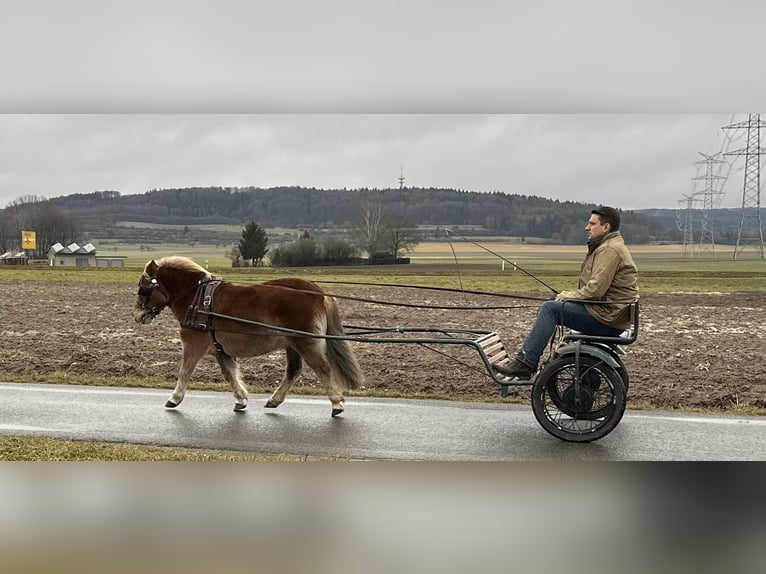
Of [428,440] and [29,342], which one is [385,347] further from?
[29,342]

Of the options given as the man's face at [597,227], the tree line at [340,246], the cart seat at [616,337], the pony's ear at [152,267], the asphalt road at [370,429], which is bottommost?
the asphalt road at [370,429]

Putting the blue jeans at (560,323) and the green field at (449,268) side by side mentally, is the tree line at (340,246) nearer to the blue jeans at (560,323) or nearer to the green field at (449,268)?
the green field at (449,268)

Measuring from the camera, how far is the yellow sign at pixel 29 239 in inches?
226

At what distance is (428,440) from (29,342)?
4.85 m

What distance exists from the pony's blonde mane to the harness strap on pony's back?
0.13m

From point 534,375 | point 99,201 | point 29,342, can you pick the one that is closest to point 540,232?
point 534,375

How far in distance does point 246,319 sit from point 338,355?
0.71 m

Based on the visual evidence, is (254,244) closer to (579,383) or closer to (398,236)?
(398,236)

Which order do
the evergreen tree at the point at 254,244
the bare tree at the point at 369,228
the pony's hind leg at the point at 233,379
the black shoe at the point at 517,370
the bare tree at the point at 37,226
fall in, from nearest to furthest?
the black shoe at the point at 517,370 < the pony's hind leg at the point at 233,379 < the evergreen tree at the point at 254,244 < the bare tree at the point at 369,228 < the bare tree at the point at 37,226

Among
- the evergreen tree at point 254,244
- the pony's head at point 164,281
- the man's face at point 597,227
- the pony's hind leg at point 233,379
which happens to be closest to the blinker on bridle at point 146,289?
the pony's head at point 164,281

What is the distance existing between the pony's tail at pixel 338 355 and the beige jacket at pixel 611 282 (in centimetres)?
158

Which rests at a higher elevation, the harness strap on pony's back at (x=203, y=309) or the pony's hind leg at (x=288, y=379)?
the harness strap on pony's back at (x=203, y=309)

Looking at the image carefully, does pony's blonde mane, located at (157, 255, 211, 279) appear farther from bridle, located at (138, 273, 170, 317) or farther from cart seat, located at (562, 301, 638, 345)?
cart seat, located at (562, 301, 638, 345)

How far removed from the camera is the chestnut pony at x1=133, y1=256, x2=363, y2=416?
4480 mm
